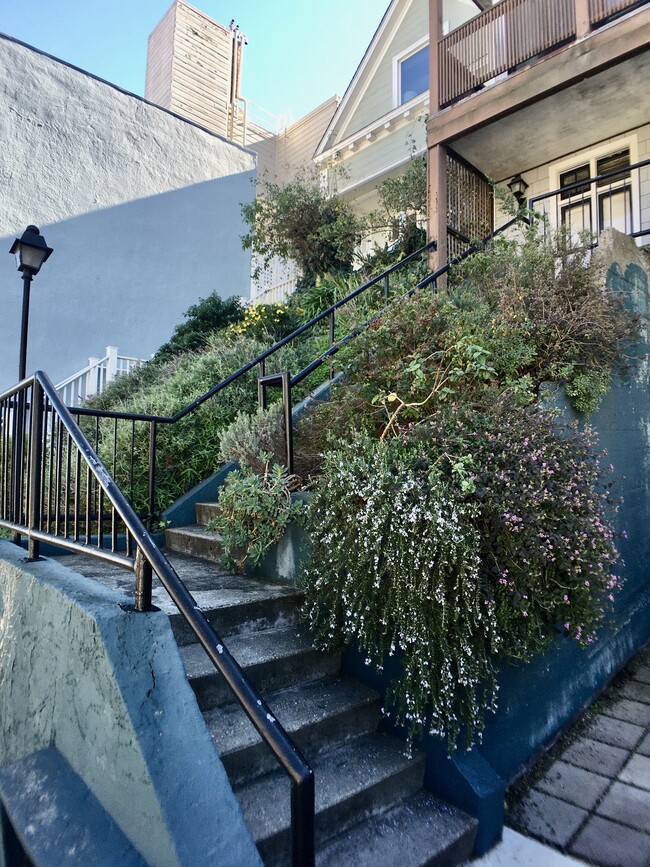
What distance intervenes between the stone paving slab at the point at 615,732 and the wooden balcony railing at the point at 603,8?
7016 mm

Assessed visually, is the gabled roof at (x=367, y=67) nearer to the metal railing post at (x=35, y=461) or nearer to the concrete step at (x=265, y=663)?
the metal railing post at (x=35, y=461)

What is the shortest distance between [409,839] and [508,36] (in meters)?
8.22

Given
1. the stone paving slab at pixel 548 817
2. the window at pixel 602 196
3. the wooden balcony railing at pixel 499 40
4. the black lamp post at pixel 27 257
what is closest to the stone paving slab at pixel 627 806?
the stone paving slab at pixel 548 817

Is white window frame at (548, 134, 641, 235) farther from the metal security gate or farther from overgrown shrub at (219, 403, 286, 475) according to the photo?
overgrown shrub at (219, 403, 286, 475)

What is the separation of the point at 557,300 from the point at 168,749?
3501 mm

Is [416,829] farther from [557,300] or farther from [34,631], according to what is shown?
[557,300]

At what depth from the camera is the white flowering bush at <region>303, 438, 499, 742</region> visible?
215 centimetres

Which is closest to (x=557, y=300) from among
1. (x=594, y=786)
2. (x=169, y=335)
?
(x=594, y=786)

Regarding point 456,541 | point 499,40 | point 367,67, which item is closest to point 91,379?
point 499,40

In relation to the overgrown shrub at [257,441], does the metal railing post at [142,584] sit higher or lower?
lower

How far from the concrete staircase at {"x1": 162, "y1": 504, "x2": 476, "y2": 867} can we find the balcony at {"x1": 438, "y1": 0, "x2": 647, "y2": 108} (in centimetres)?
712

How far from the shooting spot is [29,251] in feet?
19.2

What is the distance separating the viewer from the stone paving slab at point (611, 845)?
2.13 metres

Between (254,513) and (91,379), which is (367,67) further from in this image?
(254,513)
